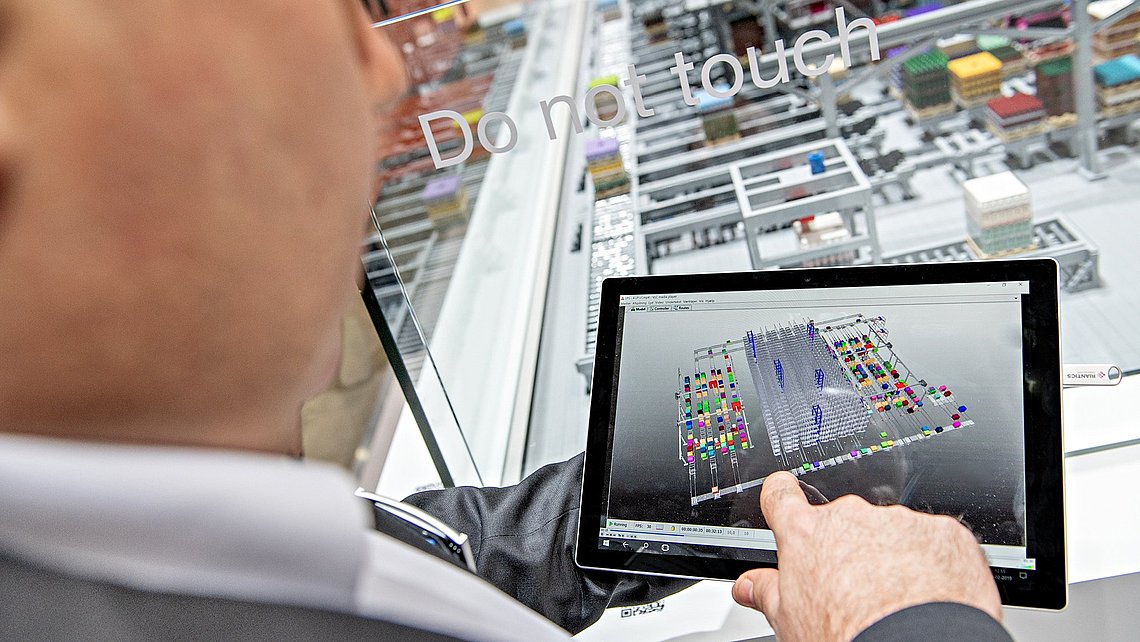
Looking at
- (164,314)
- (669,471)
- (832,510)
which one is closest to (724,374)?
(669,471)

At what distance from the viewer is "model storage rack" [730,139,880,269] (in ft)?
3.69

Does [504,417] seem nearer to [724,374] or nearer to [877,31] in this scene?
[724,374]

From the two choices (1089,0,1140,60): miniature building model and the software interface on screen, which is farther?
(1089,0,1140,60): miniature building model

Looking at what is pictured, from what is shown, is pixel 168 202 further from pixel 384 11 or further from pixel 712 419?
pixel 384 11

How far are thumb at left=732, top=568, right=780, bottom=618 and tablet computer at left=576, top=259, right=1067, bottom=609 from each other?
0.06 metres

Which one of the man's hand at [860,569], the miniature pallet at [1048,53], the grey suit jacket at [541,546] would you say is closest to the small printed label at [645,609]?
the grey suit jacket at [541,546]

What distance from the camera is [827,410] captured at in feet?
2.72

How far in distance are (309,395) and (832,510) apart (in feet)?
1.42

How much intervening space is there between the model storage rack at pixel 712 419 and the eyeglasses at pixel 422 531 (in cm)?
23

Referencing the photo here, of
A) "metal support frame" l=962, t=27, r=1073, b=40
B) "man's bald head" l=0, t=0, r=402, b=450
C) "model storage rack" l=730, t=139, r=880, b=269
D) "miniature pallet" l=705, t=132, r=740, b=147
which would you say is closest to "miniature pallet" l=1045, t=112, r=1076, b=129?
"metal support frame" l=962, t=27, r=1073, b=40

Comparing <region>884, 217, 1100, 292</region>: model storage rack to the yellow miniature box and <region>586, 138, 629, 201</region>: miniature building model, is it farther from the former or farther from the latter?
<region>586, 138, 629, 201</region>: miniature building model

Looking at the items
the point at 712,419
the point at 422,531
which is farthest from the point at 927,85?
the point at 422,531

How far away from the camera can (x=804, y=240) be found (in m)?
1.15

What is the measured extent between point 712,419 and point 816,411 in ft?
0.33
